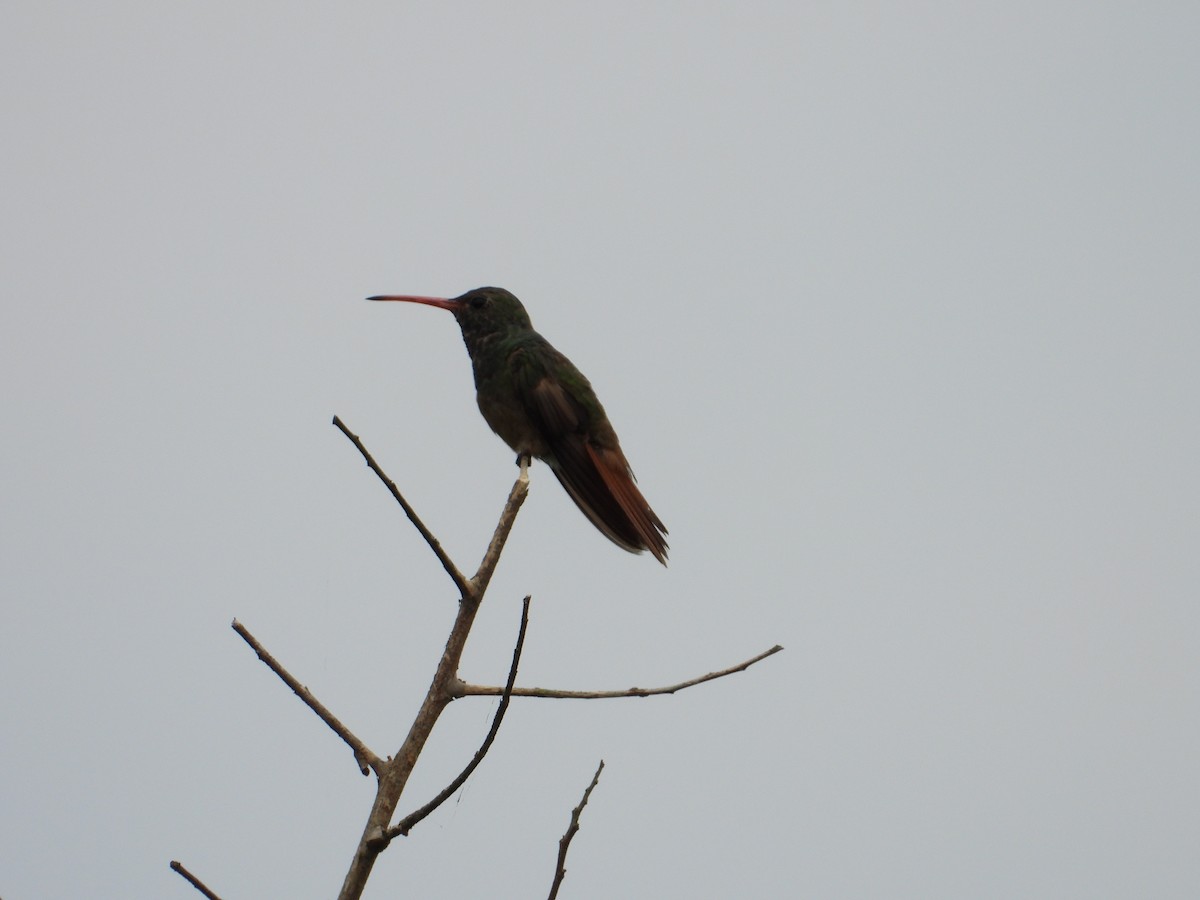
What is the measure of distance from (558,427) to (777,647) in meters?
2.87

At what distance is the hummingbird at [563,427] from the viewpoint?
5.84m

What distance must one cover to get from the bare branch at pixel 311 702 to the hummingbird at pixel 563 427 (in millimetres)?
2846

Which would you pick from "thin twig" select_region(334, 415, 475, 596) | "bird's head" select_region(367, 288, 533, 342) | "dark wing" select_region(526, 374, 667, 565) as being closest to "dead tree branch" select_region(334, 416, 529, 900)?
"thin twig" select_region(334, 415, 475, 596)

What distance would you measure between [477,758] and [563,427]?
3507mm

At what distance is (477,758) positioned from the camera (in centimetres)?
261

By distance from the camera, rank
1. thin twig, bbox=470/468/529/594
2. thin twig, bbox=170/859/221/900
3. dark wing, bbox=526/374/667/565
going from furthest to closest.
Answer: dark wing, bbox=526/374/667/565 → thin twig, bbox=470/468/529/594 → thin twig, bbox=170/859/221/900

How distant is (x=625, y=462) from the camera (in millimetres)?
6230

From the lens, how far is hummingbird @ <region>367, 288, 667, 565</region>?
5.84 m

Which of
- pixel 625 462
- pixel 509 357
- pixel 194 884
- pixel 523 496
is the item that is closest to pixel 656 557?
pixel 625 462

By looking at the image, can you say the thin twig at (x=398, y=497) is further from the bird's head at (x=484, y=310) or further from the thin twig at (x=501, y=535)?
the bird's head at (x=484, y=310)

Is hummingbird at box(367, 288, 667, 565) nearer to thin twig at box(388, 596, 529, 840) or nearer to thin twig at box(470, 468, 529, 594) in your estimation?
thin twig at box(470, 468, 529, 594)

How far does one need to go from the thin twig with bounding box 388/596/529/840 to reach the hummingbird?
9.96 ft

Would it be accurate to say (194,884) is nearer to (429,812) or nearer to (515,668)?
(429,812)

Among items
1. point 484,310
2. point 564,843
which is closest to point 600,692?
point 564,843
